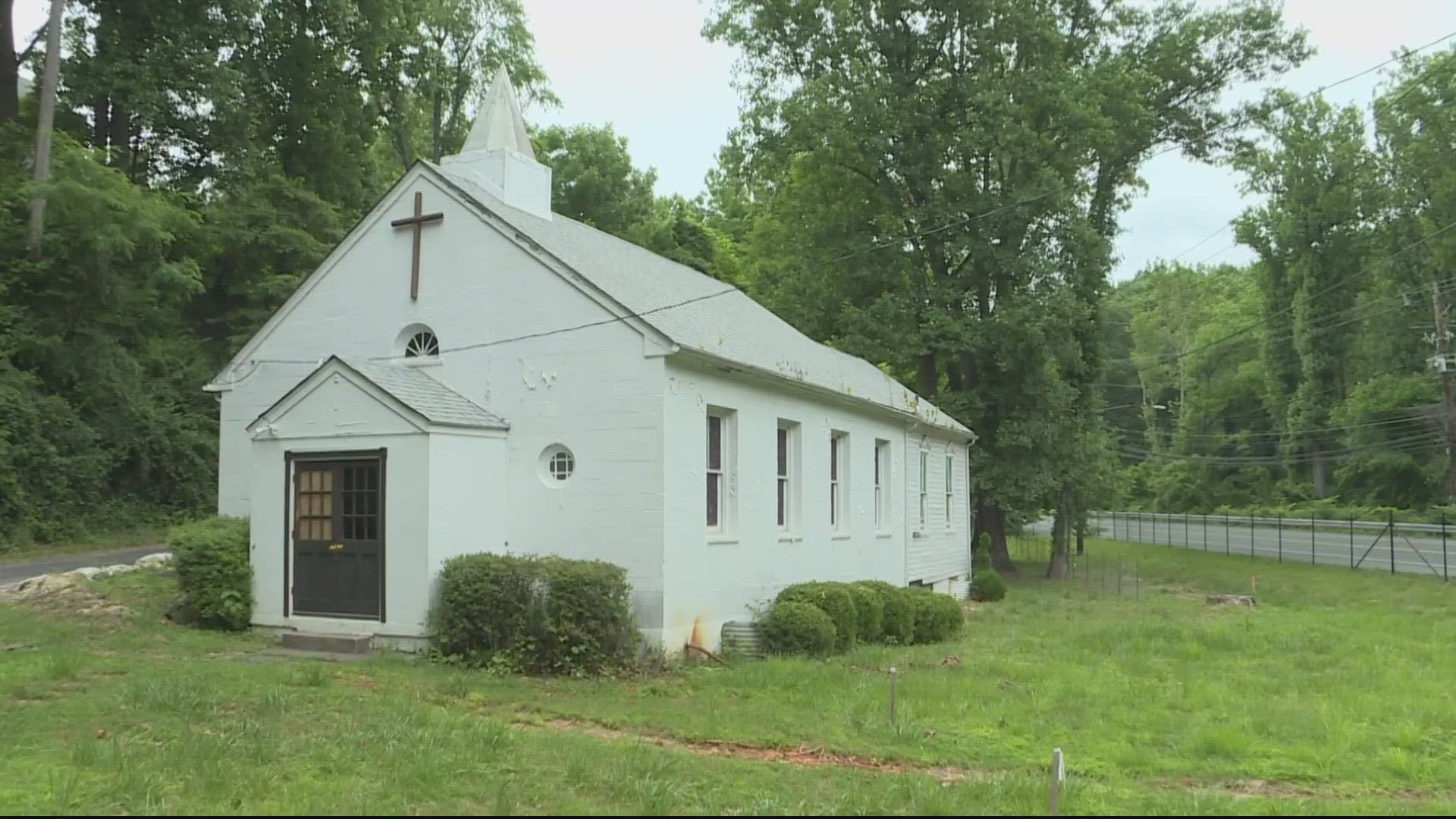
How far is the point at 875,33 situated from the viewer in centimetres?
3083

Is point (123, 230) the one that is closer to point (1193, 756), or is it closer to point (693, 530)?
point (693, 530)

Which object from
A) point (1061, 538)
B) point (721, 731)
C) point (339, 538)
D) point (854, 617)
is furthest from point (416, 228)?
point (1061, 538)

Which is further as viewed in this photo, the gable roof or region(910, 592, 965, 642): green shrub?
region(910, 592, 965, 642): green shrub

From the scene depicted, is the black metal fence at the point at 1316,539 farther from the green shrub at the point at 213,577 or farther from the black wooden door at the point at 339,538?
the green shrub at the point at 213,577

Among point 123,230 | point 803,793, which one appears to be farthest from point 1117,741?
point 123,230

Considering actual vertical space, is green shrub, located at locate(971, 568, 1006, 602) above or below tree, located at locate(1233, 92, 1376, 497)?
below

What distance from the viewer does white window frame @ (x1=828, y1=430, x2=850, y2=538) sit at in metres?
18.0

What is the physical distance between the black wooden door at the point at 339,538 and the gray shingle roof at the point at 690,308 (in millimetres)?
3707

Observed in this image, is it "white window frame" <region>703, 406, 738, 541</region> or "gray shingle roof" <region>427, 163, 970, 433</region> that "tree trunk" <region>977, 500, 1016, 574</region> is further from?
"white window frame" <region>703, 406, 738, 541</region>

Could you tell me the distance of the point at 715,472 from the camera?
14102 millimetres

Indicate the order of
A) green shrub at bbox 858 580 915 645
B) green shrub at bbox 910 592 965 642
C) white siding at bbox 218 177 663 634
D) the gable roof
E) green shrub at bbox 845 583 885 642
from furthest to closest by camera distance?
1. green shrub at bbox 910 592 965 642
2. green shrub at bbox 858 580 915 645
3. green shrub at bbox 845 583 885 642
4. white siding at bbox 218 177 663 634
5. the gable roof

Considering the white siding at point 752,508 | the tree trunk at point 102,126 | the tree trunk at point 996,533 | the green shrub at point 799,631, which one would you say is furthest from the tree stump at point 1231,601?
the tree trunk at point 102,126

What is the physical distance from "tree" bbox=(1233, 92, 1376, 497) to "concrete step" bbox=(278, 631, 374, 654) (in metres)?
50.7

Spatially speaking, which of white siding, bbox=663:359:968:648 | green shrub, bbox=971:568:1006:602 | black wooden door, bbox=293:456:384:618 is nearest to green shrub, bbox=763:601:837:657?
white siding, bbox=663:359:968:648
